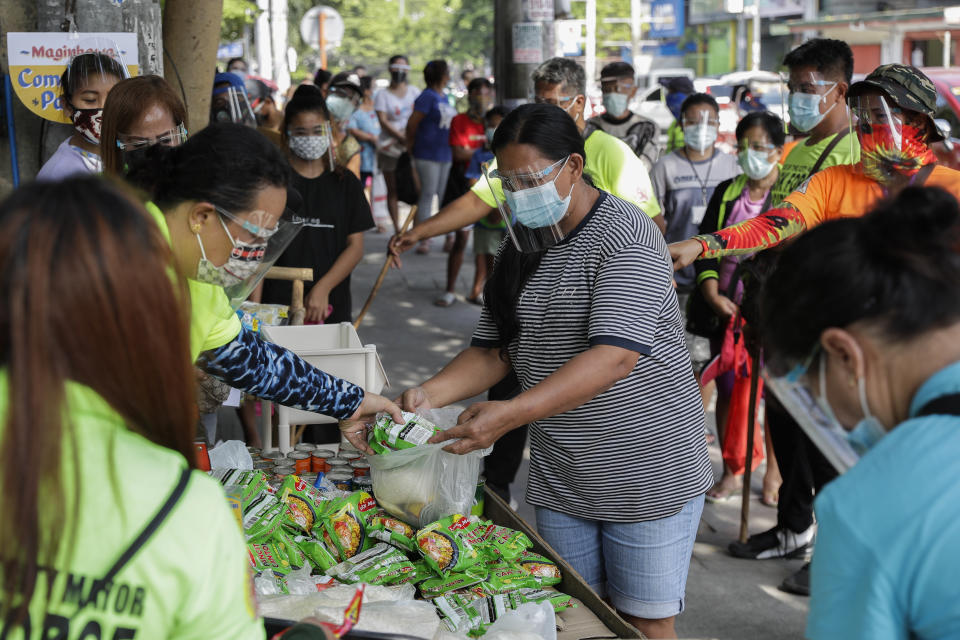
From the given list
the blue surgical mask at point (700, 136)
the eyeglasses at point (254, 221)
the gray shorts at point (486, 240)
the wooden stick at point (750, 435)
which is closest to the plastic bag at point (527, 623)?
the eyeglasses at point (254, 221)

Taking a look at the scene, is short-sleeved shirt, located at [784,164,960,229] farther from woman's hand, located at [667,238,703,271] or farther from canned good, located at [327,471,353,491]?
canned good, located at [327,471,353,491]

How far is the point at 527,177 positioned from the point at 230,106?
193 inches

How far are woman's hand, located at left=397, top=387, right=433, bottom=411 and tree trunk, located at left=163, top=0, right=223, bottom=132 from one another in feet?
10.1

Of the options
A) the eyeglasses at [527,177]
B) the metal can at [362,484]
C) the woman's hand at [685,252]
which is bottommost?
the metal can at [362,484]

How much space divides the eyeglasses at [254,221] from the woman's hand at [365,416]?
0.80 metres

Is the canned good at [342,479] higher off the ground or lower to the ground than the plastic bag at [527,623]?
higher

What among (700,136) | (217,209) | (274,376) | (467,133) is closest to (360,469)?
(274,376)

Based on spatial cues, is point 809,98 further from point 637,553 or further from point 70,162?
point 70,162

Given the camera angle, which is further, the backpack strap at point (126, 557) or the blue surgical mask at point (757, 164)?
the blue surgical mask at point (757, 164)

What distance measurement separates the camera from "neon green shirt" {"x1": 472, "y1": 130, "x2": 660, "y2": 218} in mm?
4105

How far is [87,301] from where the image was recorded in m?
1.13

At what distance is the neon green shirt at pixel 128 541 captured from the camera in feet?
3.84

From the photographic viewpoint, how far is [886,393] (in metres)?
1.34

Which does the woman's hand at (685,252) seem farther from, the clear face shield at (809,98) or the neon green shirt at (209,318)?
the clear face shield at (809,98)
